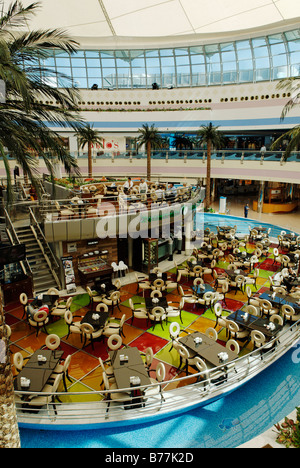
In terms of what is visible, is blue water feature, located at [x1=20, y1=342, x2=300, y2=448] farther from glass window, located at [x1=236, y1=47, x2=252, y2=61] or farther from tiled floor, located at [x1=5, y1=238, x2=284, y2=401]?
glass window, located at [x1=236, y1=47, x2=252, y2=61]

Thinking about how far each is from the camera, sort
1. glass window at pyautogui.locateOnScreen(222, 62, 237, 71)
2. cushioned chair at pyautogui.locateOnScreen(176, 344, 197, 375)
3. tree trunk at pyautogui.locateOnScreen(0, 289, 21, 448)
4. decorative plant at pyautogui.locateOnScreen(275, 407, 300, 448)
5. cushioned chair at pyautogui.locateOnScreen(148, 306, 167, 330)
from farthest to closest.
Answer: glass window at pyautogui.locateOnScreen(222, 62, 237, 71) < cushioned chair at pyautogui.locateOnScreen(148, 306, 167, 330) < cushioned chair at pyautogui.locateOnScreen(176, 344, 197, 375) < decorative plant at pyautogui.locateOnScreen(275, 407, 300, 448) < tree trunk at pyautogui.locateOnScreen(0, 289, 21, 448)

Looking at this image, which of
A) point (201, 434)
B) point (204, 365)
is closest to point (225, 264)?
point (204, 365)

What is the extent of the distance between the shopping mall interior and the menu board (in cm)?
9

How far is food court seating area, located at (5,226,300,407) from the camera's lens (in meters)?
8.80

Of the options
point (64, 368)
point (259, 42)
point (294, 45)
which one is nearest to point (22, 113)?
point (64, 368)

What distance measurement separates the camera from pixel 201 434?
722 centimetres

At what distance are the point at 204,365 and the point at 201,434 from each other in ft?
5.06

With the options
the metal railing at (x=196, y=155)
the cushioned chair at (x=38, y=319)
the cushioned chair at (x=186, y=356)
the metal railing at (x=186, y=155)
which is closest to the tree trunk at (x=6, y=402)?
the cushioned chair at (x=186, y=356)

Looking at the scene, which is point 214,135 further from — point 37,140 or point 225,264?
point 37,140

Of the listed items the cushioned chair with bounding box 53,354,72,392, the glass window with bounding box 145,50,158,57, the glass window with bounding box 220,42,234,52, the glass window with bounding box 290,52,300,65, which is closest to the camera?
the cushioned chair with bounding box 53,354,72,392

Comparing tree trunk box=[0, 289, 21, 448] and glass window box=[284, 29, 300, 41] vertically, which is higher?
glass window box=[284, 29, 300, 41]

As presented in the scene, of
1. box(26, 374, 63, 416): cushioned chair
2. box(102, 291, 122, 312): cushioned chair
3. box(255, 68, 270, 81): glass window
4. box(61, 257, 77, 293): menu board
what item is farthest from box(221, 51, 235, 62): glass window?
box(26, 374, 63, 416): cushioned chair

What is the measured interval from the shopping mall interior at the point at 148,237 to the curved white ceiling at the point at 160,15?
160 millimetres

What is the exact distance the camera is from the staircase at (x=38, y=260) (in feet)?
48.4
